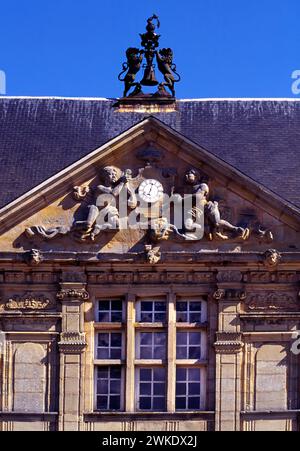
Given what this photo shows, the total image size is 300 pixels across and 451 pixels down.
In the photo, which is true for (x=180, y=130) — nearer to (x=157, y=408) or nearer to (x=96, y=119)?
(x=96, y=119)

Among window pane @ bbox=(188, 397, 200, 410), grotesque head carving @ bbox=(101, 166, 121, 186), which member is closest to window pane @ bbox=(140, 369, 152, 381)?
window pane @ bbox=(188, 397, 200, 410)

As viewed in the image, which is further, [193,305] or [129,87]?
[129,87]

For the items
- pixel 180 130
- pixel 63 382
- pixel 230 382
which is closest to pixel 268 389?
pixel 230 382

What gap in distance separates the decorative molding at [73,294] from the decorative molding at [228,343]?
249 cm

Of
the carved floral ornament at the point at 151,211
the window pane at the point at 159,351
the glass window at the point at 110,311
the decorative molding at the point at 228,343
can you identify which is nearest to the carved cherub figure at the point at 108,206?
the carved floral ornament at the point at 151,211

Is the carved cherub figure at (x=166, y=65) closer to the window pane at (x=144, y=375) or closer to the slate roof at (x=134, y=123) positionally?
the slate roof at (x=134, y=123)

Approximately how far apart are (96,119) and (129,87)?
93cm

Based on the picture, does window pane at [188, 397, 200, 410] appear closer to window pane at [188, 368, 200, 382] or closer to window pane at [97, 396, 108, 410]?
window pane at [188, 368, 200, 382]

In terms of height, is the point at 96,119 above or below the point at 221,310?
above

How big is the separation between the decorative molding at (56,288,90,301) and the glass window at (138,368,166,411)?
1655mm

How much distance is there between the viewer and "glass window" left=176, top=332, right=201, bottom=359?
28.1 meters

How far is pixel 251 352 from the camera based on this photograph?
27922 mm

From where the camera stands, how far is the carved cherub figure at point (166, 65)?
102 feet

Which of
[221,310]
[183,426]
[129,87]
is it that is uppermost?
[129,87]
